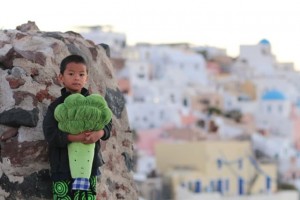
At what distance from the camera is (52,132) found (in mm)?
4680

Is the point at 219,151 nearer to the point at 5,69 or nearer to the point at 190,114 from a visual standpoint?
the point at 190,114

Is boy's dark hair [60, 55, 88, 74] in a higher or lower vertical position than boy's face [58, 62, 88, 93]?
higher

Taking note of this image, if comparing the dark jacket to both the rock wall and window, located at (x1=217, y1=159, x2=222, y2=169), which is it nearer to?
the rock wall

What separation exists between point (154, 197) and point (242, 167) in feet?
26.6

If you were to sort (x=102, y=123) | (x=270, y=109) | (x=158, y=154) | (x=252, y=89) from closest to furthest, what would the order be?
1. (x=102, y=123)
2. (x=158, y=154)
3. (x=270, y=109)
4. (x=252, y=89)

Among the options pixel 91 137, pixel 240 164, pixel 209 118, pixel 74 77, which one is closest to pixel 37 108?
pixel 74 77

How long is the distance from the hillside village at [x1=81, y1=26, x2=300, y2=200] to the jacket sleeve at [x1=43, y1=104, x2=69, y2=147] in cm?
3414

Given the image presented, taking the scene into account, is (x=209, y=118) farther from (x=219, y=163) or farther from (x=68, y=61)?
(x=68, y=61)

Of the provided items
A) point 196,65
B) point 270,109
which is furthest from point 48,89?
point 196,65

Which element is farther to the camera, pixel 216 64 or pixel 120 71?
pixel 216 64

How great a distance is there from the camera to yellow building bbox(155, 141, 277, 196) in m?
47.9

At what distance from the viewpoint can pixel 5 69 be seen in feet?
16.5

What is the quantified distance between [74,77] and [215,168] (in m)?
45.1

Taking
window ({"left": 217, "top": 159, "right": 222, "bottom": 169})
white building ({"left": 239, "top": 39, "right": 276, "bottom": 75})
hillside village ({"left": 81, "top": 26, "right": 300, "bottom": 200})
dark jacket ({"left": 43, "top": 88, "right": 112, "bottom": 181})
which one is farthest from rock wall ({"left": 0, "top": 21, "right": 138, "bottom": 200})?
white building ({"left": 239, "top": 39, "right": 276, "bottom": 75})
